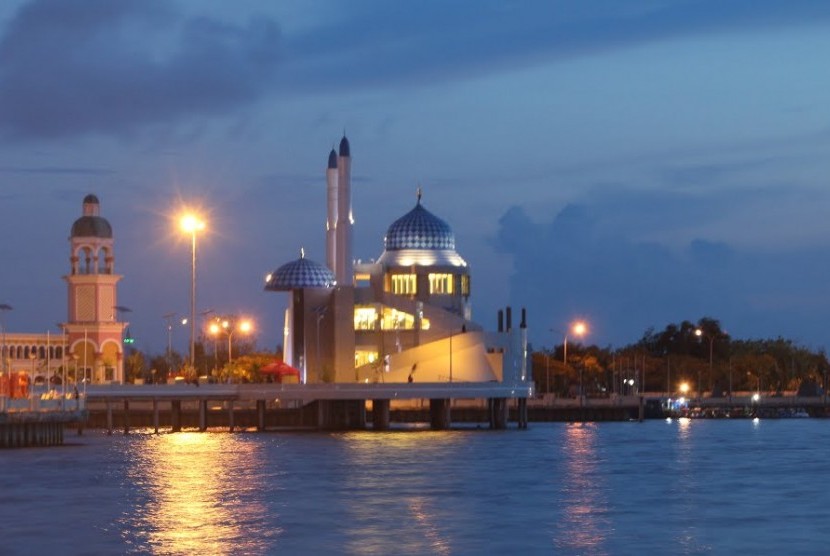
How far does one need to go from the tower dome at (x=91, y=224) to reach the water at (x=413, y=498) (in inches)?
2396

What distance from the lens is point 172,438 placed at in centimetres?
12075

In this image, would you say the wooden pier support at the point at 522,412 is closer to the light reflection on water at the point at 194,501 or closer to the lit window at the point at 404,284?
the lit window at the point at 404,284

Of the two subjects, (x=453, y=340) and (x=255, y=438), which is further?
(x=453, y=340)

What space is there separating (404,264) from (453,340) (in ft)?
53.1

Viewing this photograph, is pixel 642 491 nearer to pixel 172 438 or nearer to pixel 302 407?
pixel 172 438

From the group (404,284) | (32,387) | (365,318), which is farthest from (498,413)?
(32,387)

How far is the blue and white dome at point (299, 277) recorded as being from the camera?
148 m

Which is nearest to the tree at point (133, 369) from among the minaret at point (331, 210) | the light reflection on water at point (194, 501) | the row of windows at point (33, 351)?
the row of windows at point (33, 351)

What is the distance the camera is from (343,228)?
6280 inches

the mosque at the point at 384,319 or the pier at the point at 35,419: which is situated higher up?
the mosque at the point at 384,319

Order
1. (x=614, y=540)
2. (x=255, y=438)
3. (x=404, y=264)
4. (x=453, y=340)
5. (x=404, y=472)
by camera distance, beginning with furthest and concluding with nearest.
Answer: (x=404, y=264)
(x=453, y=340)
(x=255, y=438)
(x=404, y=472)
(x=614, y=540)

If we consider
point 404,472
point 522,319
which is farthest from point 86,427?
point 404,472

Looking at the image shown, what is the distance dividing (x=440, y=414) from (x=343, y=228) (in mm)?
29865

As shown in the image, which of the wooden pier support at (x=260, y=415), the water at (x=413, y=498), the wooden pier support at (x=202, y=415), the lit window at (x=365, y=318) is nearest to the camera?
the water at (x=413, y=498)
